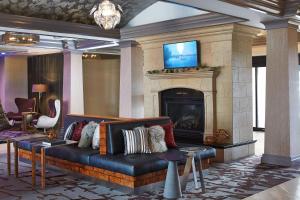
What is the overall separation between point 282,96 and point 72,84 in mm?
6882

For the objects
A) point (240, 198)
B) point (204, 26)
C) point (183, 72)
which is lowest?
point (240, 198)

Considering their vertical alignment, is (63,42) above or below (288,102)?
above

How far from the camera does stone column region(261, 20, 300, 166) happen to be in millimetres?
6371

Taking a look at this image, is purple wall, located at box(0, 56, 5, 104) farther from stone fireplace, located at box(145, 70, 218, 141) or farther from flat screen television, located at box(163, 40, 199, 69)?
flat screen television, located at box(163, 40, 199, 69)

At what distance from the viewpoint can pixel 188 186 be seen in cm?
511

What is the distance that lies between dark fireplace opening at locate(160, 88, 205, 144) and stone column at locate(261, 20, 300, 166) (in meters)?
1.41

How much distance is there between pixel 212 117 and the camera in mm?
7176

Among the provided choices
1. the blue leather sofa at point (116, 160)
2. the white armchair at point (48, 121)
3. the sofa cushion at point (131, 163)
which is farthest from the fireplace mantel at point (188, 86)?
the white armchair at point (48, 121)

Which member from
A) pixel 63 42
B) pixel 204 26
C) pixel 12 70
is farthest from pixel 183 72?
pixel 12 70

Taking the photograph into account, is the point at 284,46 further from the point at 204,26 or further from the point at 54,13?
the point at 54,13

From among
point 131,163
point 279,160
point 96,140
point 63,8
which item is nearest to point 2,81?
point 63,8

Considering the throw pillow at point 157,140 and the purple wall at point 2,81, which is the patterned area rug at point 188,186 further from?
the purple wall at point 2,81

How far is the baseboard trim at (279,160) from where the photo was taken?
6.36m

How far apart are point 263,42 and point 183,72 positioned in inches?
133
